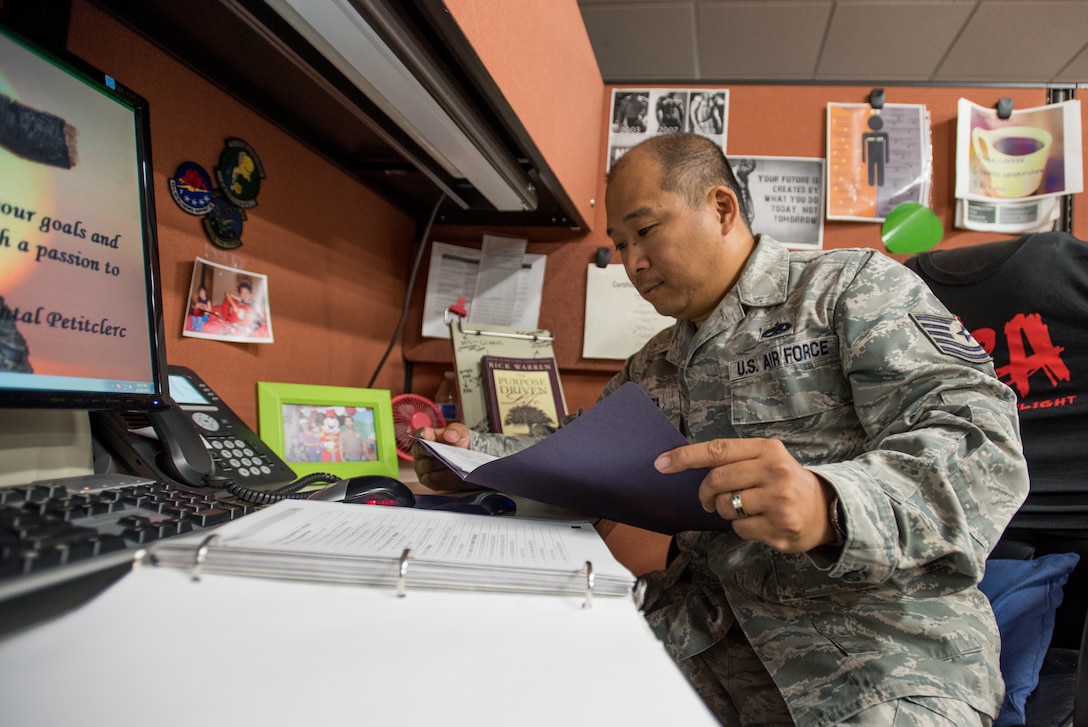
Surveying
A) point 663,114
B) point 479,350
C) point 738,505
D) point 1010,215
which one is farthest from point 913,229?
point 738,505

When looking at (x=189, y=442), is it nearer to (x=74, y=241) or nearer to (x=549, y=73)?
(x=74, y=241)

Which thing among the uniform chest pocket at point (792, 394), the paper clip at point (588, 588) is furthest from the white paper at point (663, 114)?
the paper clip at point (588, 588)

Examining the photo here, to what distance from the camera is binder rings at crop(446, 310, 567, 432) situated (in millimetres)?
1094

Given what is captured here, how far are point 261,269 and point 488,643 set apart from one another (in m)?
0.75

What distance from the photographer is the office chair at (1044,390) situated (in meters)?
0.67

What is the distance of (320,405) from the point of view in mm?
927

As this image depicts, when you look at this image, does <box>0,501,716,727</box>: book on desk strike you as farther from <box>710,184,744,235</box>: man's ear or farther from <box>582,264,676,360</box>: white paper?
<box>582,264,676,360</box>: white paper

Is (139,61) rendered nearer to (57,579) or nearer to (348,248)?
A: (348,248)

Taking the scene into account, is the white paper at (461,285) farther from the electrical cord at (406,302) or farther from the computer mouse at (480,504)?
the computer mouse at (480,504)

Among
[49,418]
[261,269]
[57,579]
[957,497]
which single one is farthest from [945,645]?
[261,269]

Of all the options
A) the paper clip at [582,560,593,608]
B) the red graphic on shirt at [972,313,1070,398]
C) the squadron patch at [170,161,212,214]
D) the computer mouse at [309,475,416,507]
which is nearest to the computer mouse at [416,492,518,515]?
the computer mouse at [309,475,416,507]

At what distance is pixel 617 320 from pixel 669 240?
45 centimetres

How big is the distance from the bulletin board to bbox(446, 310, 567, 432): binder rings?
0.08 metres

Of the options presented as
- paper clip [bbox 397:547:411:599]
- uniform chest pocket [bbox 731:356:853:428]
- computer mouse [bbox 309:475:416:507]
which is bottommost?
computer mouse [bbox 309:475:416:507]
